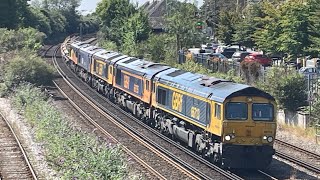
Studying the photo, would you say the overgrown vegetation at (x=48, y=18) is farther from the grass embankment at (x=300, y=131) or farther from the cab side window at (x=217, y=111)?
the cab side window at (x=217, y=111)

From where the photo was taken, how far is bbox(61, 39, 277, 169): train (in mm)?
20281

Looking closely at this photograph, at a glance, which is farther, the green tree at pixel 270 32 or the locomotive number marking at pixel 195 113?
the green tree at pixel 270 32

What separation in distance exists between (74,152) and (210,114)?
186 inches

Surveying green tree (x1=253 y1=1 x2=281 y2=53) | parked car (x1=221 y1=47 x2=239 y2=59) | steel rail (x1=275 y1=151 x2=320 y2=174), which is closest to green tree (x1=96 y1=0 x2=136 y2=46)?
parked car (x1=221 y1=47 x2=239 y2=59)

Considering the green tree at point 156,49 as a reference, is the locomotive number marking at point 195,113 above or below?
below

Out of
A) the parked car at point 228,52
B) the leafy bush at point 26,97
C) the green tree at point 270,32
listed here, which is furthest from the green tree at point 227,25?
the leafy bush at point 26,97

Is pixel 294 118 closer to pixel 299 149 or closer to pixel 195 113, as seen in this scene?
pixel 299 149

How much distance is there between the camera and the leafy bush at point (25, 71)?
1686 inches

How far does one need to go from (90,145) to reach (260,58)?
2888cm

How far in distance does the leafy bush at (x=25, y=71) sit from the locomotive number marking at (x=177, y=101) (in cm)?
1959

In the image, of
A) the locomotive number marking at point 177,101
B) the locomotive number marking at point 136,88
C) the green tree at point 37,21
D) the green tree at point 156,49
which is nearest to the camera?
the locomotive number marking at point 177,101

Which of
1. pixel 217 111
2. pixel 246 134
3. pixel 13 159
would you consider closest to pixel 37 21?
pixel 13 159

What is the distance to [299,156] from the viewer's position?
2362 centimetres

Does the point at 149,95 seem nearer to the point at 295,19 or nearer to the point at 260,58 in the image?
the point at 295,19
